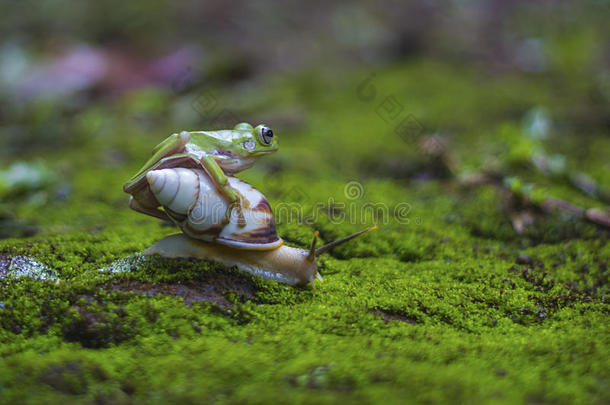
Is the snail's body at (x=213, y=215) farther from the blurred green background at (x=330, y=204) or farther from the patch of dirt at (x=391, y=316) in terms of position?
the patch of dirt at (x=391, y=316)

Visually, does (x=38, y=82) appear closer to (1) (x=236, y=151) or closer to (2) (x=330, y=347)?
(1) (x=236, y=151)

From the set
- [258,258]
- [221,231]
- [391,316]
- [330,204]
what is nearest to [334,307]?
[391,316]

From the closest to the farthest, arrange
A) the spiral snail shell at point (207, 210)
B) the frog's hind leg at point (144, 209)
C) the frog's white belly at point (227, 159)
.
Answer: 1. the spiral snail shell at point (207, 210)
2. the frog's white belly at point (227, 159)
3. the frog's hind leg at point (144, 209)

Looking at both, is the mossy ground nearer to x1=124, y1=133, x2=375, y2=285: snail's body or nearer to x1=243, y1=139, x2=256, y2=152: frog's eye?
x1=124, y1=133, x2=375, y2=285: snail's body

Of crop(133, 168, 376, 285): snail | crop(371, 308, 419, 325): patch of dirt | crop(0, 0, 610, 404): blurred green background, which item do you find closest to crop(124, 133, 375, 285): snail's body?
crop(133, 168, 376, 285): snail

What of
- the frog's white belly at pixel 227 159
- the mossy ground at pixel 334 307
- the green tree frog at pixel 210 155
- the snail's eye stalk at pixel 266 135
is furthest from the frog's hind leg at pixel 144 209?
the snail's eye stalk at pixel 266 135

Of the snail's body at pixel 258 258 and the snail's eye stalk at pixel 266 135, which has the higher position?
the snail's eye stalk at pixel 266 135

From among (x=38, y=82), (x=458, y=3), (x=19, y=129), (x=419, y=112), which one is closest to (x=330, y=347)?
(x=419, y=112)
